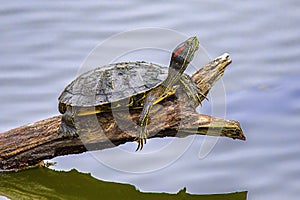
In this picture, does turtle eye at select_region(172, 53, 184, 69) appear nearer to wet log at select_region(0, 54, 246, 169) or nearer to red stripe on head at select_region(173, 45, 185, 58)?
red stripe on head at select_region(173, 45, 185, 58)

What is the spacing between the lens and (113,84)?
3.63 meters

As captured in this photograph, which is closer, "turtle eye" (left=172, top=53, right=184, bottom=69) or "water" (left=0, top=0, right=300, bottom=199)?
"turtle eye" (left=172, top=53, right=184, bottom=69)

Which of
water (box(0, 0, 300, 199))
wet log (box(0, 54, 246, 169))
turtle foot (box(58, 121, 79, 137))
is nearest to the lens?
wet log (box(0, 54, 246, 169))

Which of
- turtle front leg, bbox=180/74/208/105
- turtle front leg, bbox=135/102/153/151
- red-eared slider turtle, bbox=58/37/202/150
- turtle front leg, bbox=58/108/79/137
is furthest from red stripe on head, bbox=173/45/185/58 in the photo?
turtle front leg, bbox=58/108/79/137

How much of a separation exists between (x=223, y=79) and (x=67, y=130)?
1506 mm

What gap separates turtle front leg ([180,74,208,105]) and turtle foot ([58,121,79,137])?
23.7 inches

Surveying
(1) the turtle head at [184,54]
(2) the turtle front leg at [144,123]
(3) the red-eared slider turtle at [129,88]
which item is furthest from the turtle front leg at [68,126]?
(1) the turtle head at [184,54]

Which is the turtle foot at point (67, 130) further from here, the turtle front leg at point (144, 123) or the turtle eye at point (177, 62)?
the turtle eye at point (177, 62)

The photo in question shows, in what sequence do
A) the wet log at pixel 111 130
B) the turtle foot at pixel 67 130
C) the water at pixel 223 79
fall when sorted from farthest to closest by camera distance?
the water at pixel 223 79 → the turtle foot at pixel 67 130 → the wet log at pixel 111 130

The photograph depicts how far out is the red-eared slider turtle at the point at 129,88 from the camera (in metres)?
3.57

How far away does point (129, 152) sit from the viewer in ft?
13.4

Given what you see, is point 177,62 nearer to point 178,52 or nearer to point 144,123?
point 178,52

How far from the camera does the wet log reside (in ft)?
11.5

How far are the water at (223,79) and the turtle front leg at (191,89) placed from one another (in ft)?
1.48
